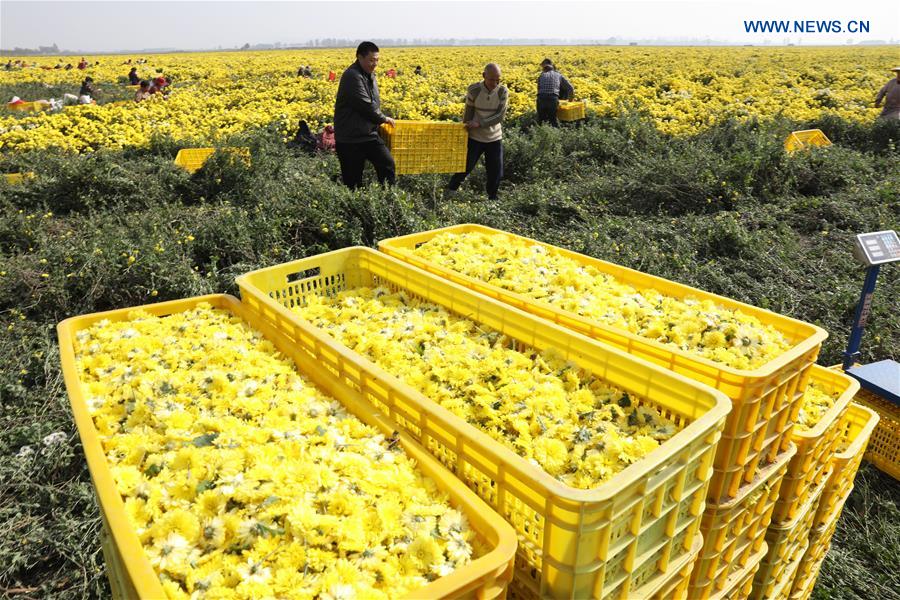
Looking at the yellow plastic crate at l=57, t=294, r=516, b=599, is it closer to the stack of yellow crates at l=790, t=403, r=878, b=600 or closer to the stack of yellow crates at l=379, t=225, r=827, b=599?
the stack of yellow crates at l=379, t=225, r=827, b=599

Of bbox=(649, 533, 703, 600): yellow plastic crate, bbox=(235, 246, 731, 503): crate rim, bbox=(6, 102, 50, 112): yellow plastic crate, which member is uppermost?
bbox=(235, 246, 731, 503): crate rim

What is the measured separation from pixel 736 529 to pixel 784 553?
61cm

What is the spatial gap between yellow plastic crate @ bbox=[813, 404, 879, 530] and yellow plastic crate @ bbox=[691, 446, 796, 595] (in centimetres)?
63

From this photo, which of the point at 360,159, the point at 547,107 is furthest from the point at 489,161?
the point at 547,107

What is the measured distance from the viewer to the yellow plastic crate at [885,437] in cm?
362

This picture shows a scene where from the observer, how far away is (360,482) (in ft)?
5.55

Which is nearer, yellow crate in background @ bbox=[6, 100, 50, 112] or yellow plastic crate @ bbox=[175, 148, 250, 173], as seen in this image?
yellow plastic crate @ bbox=[175, 148, 250, 173]

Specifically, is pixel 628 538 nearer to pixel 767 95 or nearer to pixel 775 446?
pixel 775 446

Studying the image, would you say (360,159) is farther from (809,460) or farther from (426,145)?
(809,460)

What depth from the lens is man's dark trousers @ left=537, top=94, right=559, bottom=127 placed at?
1167 cm

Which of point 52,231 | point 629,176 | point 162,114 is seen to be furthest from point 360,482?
point 162,114

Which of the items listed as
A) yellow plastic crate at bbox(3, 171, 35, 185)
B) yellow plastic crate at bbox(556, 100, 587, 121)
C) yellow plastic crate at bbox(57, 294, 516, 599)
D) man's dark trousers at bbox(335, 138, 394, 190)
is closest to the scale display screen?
yellow plastic crate at bbox(57, 294, 516, 599)

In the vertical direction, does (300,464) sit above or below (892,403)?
above

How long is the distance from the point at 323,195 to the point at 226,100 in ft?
45.9
